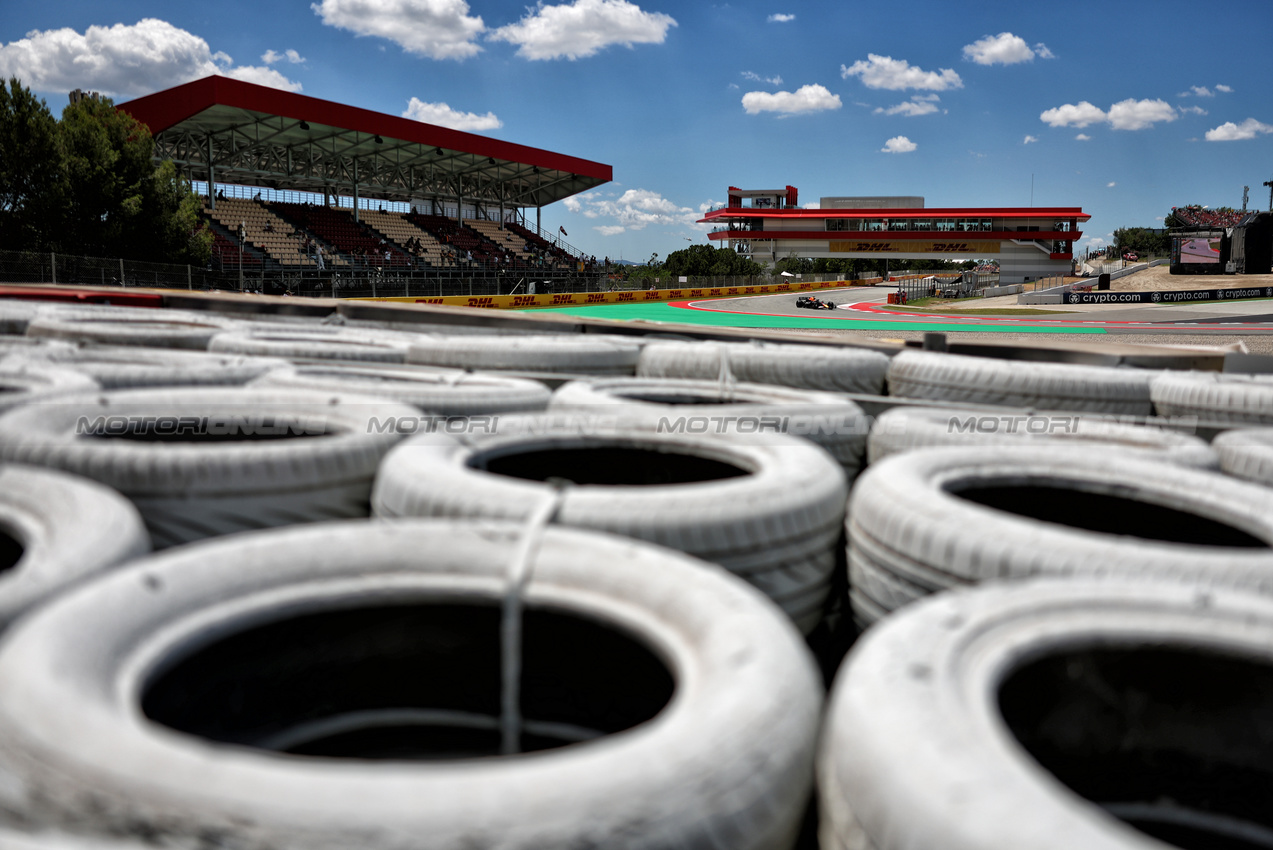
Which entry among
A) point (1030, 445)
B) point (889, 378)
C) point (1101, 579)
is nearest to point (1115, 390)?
point (889, 378)

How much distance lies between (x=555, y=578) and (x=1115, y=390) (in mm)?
4282

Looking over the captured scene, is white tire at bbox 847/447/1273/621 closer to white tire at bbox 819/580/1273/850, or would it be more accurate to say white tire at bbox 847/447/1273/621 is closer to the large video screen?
white tire at bbox 819/580/1273/850

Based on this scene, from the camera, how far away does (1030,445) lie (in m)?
3.32

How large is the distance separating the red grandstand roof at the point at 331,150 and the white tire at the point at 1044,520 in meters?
34.6

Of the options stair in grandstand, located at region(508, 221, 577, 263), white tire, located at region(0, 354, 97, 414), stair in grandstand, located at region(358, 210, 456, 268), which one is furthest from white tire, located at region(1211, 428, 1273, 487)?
stair in grandstand, located at region(508, 221, 577, 263)

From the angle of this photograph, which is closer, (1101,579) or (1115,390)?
(1101,579)

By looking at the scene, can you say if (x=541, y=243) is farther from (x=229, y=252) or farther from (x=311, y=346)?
(x=311, y=346)

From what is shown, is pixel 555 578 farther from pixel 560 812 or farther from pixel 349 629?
pixel 560 812

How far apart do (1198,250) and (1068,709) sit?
69849mm

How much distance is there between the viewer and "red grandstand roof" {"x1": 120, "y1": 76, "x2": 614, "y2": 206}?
31.9 meters

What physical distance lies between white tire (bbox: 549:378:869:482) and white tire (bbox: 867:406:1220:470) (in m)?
0.16

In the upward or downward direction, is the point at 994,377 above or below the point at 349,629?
above

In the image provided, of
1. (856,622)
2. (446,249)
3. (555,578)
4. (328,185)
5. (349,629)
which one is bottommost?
(856,622)

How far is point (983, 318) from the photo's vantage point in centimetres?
3347
